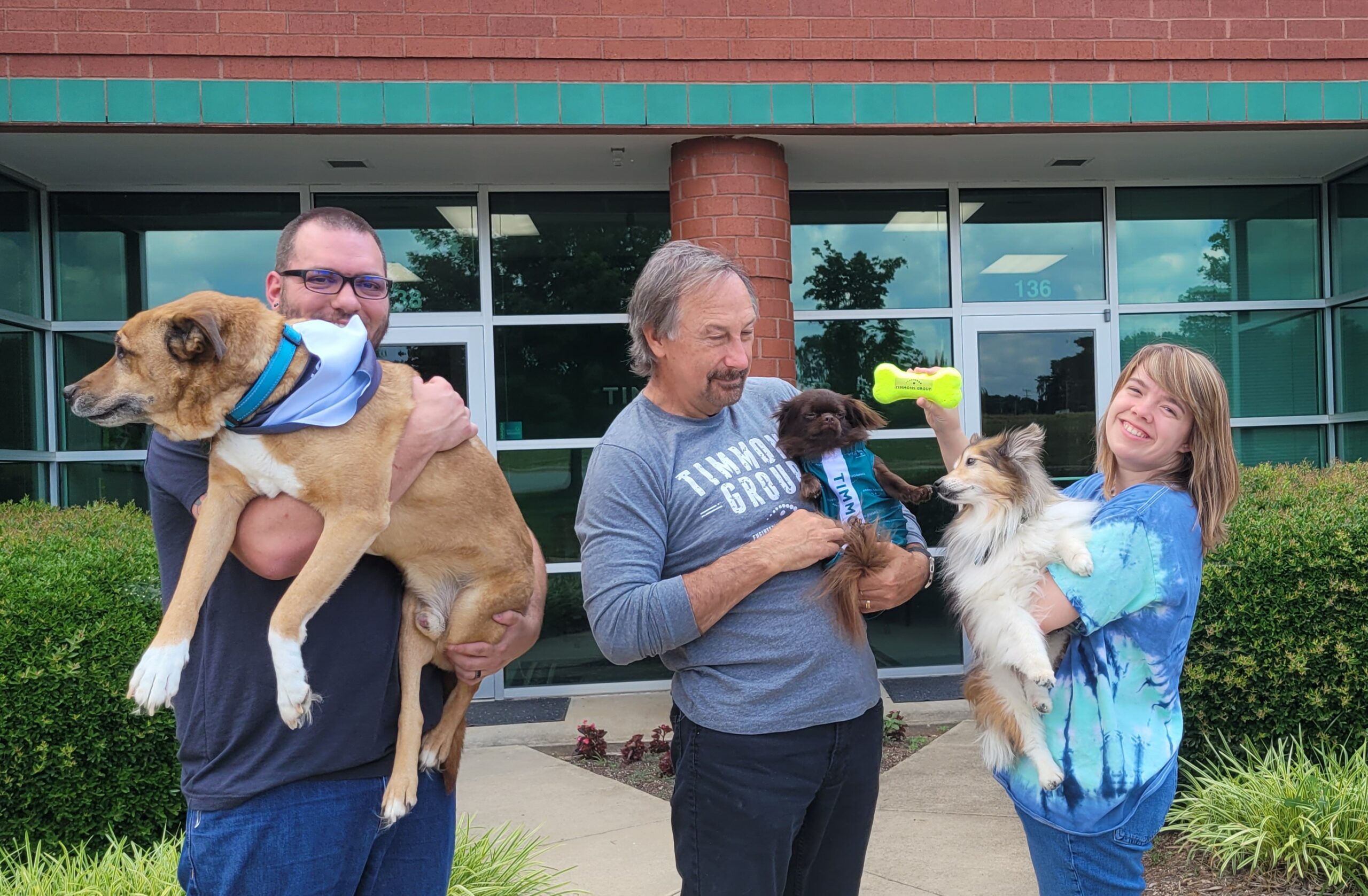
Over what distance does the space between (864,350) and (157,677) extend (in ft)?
22.3

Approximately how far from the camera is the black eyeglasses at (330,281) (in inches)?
92.5

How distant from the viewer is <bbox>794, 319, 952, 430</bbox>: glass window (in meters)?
8.07

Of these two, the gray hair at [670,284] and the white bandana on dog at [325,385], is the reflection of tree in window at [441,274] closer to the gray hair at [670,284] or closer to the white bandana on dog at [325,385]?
the gray hair at [670,284]

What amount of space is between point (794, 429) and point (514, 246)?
5629 mm

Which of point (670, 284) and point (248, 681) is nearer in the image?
point (248, 681)

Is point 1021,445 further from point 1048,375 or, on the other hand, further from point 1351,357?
point 1351,357

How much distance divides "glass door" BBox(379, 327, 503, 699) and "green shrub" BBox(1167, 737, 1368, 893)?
16.3ft

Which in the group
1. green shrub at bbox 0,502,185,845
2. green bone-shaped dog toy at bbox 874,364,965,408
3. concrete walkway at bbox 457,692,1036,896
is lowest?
concrete walkway at bbox 457,692,1036,896

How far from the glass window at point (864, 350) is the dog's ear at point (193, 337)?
6.34m

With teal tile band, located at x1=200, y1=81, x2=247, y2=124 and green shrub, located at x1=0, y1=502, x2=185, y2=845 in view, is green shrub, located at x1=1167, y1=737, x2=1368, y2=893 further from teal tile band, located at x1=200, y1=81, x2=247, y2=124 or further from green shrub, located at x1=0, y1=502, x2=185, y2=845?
teal tile band, located at x1=200, y1=81, x2=247, y2=124

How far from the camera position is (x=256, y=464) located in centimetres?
205

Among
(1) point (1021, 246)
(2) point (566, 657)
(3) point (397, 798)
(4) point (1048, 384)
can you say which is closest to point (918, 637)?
(4) point (1048, 384)

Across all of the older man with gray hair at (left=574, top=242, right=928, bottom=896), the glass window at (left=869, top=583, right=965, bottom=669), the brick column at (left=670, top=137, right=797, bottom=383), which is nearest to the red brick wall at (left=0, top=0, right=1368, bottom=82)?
the brick column at (left=670, top=137, right=797, bottom=383)

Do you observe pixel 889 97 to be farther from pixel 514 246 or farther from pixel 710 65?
pixel 514 246
